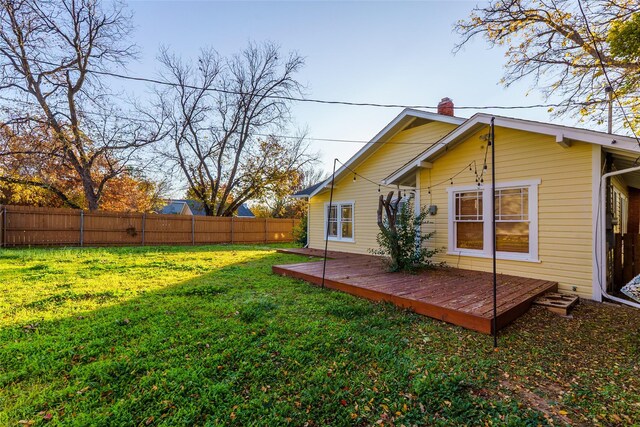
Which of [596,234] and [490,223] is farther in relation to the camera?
[490,223]

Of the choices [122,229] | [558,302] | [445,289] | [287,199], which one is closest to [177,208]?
[287,199]

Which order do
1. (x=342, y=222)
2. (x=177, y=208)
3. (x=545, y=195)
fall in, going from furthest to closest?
1. (x=177, y=208)
2. (x=342, y=222)
3. (x=545, y=195)

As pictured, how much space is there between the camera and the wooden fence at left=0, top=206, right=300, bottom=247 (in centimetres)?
1198

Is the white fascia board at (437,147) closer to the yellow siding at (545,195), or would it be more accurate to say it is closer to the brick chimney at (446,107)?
the yellow siding at (545,195)

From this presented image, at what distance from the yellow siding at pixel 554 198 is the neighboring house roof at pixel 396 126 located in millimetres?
1914

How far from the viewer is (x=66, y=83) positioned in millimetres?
15125

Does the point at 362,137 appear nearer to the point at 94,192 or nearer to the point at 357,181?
the point at 357,181

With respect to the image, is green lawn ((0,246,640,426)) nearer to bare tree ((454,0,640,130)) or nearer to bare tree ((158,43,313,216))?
bare tree ((454,0,640,130))

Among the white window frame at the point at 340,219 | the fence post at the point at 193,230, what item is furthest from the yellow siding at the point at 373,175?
the fence post at the point at 193,230

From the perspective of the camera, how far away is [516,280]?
17.8 feet

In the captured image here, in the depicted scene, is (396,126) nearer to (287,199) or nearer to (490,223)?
(490,223)

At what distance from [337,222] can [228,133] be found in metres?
13.0

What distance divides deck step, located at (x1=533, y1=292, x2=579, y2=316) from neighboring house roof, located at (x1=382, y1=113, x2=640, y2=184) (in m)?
2.39

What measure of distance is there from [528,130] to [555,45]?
22.2ft
